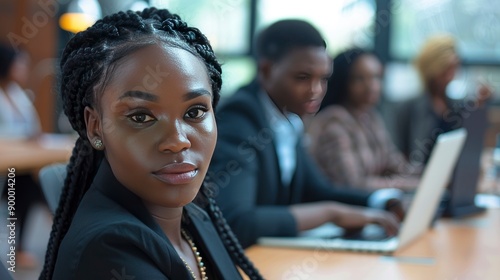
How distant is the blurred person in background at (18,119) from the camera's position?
4.27 meters

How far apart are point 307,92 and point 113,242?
738mm

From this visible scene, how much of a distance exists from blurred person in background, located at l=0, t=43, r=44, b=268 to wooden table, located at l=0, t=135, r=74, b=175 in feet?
0.29

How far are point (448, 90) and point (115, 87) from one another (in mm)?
3213

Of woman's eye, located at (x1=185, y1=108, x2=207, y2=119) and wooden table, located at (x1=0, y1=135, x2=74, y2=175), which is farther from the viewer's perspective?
wooden table, located at (x1=0, y1=135, x2=74, y2=175)

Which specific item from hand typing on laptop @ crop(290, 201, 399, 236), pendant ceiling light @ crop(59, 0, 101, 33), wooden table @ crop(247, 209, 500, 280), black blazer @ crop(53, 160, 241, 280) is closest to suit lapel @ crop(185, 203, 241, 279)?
black blazer @ crop(53, 160, 241, 280)

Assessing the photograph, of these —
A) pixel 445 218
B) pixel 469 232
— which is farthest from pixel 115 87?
pixel 445 218

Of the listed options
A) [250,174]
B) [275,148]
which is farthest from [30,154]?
[250,174]

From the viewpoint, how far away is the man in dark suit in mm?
1688

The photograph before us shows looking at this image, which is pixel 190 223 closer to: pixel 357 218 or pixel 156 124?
pixel 156 124

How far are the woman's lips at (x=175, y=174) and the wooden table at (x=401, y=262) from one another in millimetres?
671


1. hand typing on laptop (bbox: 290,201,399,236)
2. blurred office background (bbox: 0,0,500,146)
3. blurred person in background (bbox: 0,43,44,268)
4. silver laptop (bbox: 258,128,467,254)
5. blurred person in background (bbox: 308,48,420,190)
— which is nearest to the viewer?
silver laptop (bbox: 258,128,467,254)

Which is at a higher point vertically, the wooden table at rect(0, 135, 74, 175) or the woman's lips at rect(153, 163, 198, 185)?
the woman's lips at rect(153, 163, 198, 185)

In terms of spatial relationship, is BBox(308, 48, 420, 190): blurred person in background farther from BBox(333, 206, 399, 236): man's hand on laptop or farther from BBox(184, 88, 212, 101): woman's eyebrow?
BBox(184, 88, 212, 101): woman's eyebrow

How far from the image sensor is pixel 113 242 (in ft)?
2.97
